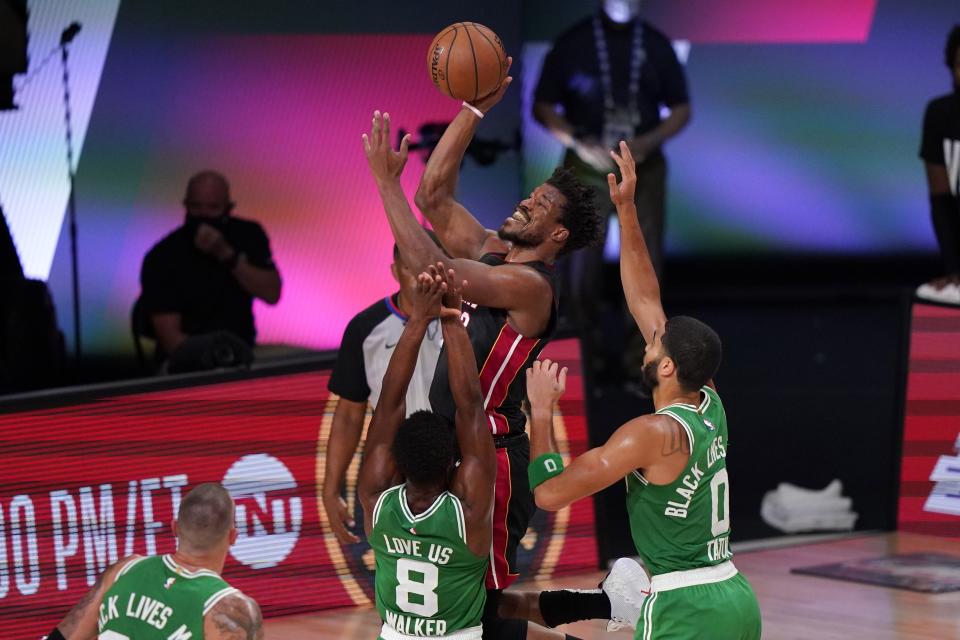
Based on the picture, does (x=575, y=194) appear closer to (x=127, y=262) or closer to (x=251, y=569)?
(x=251, y=569)

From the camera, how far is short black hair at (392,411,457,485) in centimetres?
474

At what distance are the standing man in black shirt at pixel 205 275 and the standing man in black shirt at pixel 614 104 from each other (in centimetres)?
247

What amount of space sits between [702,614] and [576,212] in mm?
1512

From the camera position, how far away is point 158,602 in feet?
13.7

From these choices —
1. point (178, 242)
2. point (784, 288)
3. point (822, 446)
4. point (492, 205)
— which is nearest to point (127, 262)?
point (178, 242)

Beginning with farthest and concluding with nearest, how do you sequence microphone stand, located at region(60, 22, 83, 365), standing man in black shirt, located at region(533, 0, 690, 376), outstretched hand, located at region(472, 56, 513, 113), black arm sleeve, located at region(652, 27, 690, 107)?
1. black arm sleeve, located at region(652, 27, 690, 107)
2. standing man in black shirt, located at region(533, 0, 690, 376)
3. microphone stand, located at region(60, 22, 83, 365)
4. outstretched hand, located at region(472, 56, 513, 113)

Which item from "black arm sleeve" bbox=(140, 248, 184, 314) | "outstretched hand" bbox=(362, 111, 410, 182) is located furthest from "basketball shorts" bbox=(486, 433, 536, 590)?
"black arm sleeve" bbox=(140, 248, 184, 314)

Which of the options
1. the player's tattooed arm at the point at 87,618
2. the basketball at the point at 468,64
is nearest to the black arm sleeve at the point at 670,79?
the basketball at the point at 468,64

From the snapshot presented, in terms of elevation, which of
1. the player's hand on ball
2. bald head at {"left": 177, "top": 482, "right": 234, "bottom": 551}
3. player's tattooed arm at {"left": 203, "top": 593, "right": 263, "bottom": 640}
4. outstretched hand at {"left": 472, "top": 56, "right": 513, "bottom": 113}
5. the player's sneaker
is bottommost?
the player's sneaker

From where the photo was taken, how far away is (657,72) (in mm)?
11102

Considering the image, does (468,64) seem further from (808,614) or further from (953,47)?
(953,47)

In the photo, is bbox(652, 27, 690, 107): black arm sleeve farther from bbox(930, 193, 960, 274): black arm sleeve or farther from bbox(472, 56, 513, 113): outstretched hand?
bbox(472, 56, 513, 113): outstretched hand

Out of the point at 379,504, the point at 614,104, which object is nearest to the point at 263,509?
the point at 379,504

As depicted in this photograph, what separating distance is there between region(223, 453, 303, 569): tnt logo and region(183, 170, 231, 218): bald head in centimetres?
275
